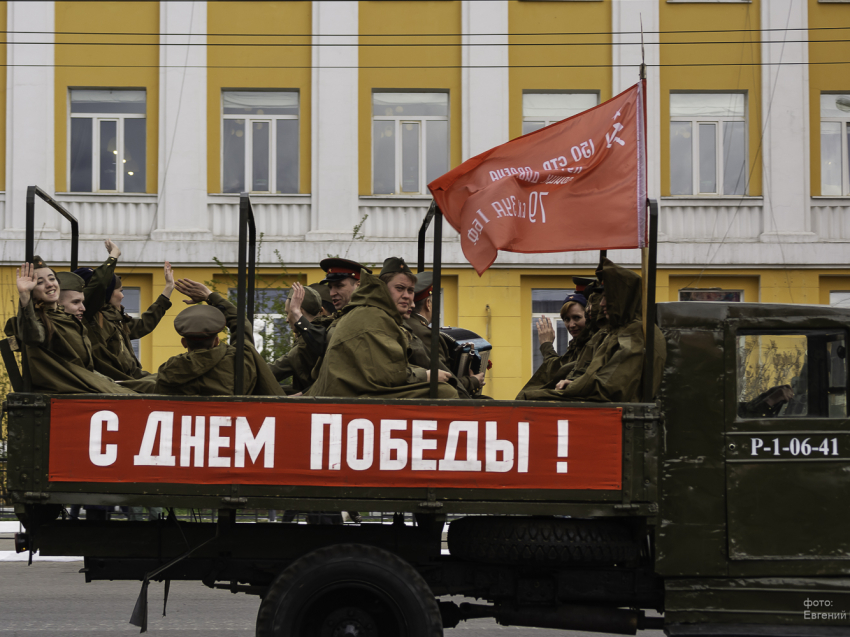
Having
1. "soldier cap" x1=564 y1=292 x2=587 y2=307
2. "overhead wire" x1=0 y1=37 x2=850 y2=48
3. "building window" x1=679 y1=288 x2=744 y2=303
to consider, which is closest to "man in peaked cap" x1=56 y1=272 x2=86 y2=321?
"soldier cap" x1=564 y1=292 x2=587 y2=307

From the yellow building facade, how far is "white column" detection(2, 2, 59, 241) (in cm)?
4

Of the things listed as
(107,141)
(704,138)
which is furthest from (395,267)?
(704,138)

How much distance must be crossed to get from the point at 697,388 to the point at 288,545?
229 cm

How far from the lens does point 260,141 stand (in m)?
16.0

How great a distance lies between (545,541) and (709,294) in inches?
482

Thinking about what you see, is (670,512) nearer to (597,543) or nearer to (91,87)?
(597,543)

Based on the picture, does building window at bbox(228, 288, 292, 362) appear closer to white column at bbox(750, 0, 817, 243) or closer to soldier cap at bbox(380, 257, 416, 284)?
soldier cap at bbox(380, 257, 416, 284)

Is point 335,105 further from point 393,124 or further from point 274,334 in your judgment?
point 274,334

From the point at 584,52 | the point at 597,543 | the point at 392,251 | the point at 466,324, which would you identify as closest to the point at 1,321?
the point at 392,251

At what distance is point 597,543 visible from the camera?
14.7ft

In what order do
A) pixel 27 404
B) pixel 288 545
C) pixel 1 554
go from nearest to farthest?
pixel 27 404 → pixel 288 545 → pixel 1 554

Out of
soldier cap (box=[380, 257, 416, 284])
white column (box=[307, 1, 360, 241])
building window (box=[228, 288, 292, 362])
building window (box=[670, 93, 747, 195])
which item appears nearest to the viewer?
soldier cap (box=[380, 257, 416, 284])

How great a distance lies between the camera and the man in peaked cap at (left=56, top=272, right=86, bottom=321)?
5.57 metres

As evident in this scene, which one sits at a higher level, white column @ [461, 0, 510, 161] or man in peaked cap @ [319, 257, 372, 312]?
white column @ [461, 0, 510, 161]
